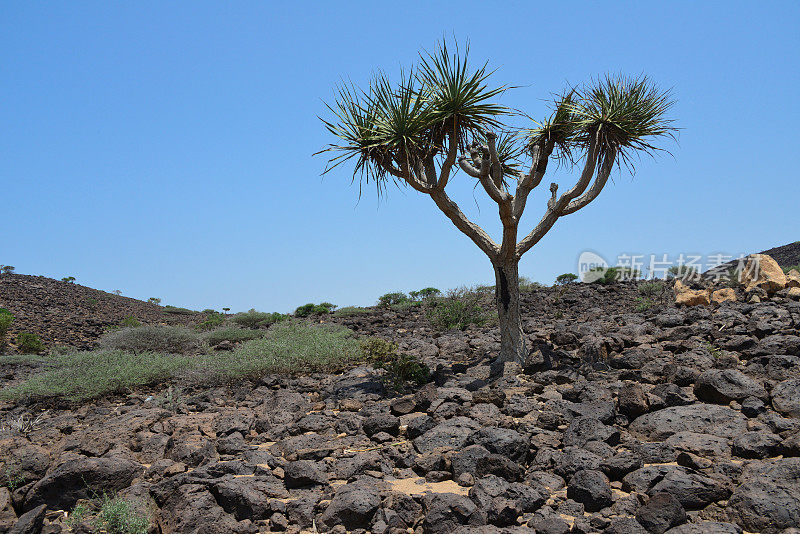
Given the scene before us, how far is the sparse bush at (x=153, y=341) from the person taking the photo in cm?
1566

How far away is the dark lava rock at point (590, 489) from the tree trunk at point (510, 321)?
4991mm

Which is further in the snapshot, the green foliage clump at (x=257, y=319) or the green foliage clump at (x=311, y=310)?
the green foliage clump at (x=311, y=310)

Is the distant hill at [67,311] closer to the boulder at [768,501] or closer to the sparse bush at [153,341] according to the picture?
the sparse bush at [153,341]

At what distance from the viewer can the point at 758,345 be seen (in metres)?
8.98

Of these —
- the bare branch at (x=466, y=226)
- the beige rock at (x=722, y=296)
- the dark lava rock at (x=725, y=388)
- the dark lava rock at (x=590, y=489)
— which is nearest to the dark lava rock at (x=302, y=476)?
the dark lava rock at (x=590, y=489)

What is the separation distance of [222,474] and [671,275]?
24006mm

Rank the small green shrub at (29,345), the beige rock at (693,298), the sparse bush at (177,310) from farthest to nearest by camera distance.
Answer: the sparse bush at (177,310) < the small green shrub at (29,345) < the beige rock at (693,298)

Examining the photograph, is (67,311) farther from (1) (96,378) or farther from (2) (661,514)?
(2) (661,514)

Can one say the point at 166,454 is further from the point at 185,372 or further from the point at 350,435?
the point at 185,372

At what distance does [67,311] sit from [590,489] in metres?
26.2

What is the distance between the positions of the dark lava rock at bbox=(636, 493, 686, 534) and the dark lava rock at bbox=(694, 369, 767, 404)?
→ 3028 mm

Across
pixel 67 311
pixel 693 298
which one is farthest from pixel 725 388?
pixel 67 311

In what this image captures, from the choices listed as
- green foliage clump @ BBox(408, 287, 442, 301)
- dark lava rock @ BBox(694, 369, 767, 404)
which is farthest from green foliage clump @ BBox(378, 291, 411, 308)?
dark lava rock @ BBox(694, 369, 767, 404)

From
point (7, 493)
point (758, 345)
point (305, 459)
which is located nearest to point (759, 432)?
point (758, 345)
